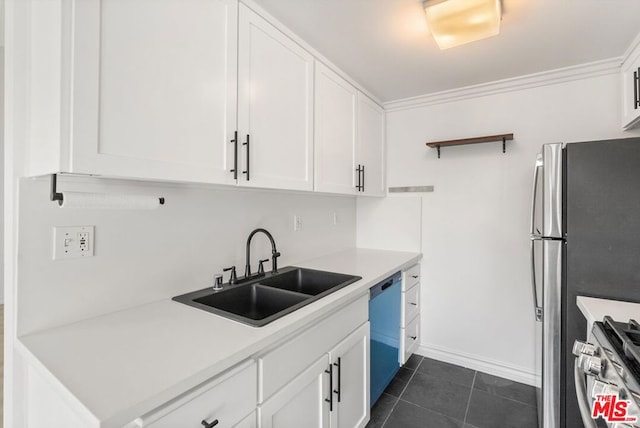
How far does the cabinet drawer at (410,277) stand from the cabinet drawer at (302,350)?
2.57 feet

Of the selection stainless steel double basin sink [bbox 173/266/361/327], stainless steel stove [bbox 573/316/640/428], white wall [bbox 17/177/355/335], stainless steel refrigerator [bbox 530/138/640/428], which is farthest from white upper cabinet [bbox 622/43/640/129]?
white wall [bbox 17/177/355/335]

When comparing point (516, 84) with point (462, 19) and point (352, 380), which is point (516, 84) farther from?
point (352, 380)

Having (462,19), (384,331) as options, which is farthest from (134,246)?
(462,19)

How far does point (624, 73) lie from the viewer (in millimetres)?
1871

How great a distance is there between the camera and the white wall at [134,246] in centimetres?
101

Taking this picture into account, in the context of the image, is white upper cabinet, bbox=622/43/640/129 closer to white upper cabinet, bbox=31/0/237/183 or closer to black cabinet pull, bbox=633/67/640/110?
black cabinet pull, bbox=633/67/640/110

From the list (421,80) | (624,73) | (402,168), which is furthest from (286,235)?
(624,73)

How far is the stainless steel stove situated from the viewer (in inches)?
29.5

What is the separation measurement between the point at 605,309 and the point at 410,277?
4.03 ft

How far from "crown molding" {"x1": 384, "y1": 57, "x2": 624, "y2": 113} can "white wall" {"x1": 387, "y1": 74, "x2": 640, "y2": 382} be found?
0.12 feet

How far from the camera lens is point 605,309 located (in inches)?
50.6

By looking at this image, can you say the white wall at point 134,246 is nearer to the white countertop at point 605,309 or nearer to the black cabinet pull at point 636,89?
the white countertop at point 605,309

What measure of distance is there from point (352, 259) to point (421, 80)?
1431 mm

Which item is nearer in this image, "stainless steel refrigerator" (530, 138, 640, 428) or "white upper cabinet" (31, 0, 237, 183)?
"white upper cabinet" (31, 0, 237, 183)
